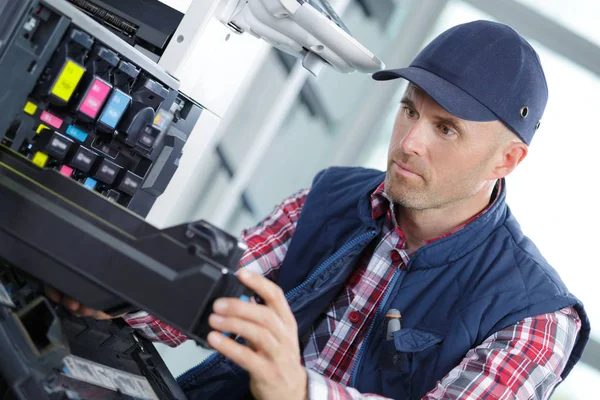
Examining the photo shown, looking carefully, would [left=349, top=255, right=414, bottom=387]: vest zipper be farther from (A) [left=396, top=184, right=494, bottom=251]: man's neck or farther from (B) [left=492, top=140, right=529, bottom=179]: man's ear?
(B) [left=492, top=140, right=529, bottom=179]: man's ear

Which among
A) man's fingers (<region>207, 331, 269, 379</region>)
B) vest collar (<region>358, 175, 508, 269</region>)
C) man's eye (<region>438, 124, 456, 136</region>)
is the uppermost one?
man's eye (<region>438, 124, 456, 136</region>)

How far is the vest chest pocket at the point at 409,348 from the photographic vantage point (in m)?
1.43

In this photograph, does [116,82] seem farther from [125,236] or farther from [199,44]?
[199,44]

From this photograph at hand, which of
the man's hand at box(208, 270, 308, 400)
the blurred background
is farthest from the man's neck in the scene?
the blurred background

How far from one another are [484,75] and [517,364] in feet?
1.96

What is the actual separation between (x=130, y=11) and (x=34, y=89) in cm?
62

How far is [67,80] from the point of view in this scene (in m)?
1.05

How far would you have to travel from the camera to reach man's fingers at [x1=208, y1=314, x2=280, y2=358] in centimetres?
88

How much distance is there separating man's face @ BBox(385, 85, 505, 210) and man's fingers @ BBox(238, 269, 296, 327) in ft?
2.24

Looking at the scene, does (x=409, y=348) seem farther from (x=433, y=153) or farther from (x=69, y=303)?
(x=69, y=303)

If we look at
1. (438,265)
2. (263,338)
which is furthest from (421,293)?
(263,338)

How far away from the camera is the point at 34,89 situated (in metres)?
1.05

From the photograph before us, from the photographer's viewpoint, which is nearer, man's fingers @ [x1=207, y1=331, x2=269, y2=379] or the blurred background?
man's fingers @ [x1=207, y1=331, x2=269, y2=379]

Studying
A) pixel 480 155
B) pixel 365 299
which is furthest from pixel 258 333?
pixel 480 155
